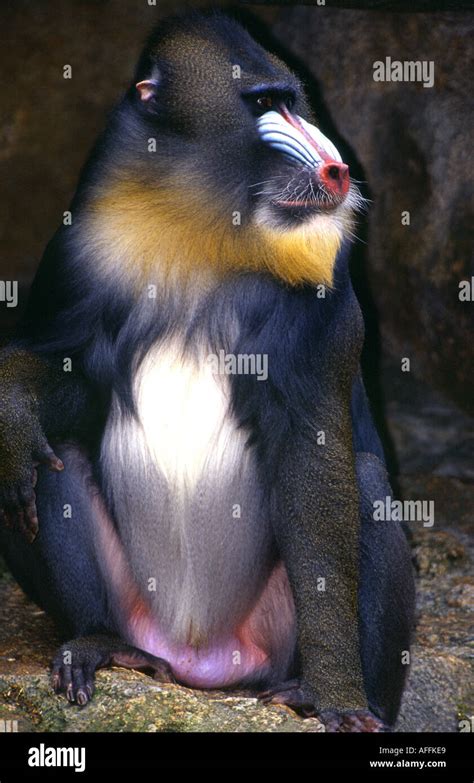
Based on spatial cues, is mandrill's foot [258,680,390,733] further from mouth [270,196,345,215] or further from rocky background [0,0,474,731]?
mouth [270,196,345,215]

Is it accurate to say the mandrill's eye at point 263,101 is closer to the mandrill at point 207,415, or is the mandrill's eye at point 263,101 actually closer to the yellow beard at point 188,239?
the mandrill at point 207,415

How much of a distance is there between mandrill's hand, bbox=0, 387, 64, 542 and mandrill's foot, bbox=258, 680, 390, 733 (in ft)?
3.40

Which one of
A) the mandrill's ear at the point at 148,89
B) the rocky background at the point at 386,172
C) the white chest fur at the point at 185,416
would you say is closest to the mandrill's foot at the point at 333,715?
the white chest fur at the point at 185,416

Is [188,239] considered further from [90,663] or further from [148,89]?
[90,663]

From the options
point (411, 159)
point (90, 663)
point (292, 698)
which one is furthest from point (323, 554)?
point (411, 159)

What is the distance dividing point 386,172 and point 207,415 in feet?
7.20

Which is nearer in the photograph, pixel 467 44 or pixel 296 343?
pixel 296 343

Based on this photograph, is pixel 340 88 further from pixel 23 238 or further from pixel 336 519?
pixel 336 519

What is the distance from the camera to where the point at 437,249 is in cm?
640

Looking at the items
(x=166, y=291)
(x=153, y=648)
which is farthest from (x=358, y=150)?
(x=153, y=648)

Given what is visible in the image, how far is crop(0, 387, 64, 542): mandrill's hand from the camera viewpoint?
476 centimetres

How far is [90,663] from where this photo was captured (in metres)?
4.78

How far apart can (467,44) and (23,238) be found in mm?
2313
